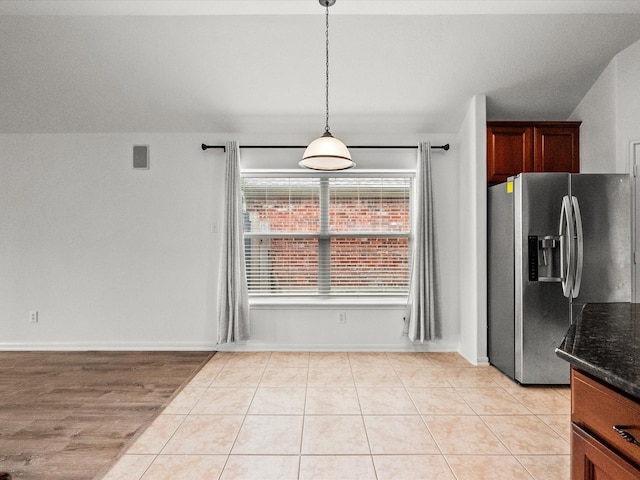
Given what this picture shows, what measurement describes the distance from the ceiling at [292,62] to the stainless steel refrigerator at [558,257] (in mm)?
1147

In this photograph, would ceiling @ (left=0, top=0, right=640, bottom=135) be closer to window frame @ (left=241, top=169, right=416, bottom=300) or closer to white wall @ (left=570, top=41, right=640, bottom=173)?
white wall @ (left=570, top=41, right=640, bottom=173)

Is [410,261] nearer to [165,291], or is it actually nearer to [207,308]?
[207,308]

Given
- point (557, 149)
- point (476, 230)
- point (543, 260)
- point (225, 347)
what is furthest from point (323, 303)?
point (557, 149)

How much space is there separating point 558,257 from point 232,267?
10.1 feet

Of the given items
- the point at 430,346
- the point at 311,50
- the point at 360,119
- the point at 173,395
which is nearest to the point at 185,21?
the point at 311,50

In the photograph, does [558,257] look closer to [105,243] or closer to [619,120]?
[619,120]

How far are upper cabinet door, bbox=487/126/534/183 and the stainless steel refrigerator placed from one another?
1.85ft

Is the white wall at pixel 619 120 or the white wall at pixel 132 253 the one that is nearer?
the white wall at pixel 619 120

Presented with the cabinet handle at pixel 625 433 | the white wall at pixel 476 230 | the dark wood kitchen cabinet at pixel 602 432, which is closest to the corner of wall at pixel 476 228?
the white wall at pixel 476 230

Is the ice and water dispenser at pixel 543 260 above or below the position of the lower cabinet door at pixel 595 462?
above

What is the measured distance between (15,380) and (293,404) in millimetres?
2556

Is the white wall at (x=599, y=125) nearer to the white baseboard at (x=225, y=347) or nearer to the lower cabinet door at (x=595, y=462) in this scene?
the white baseboard at (x=225, y=347)

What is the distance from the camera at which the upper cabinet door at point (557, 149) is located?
3.89 metres

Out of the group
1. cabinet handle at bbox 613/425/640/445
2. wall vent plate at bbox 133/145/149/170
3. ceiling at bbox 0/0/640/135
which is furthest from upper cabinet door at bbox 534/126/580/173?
wall vent plate at bbox 133/145/149/170
